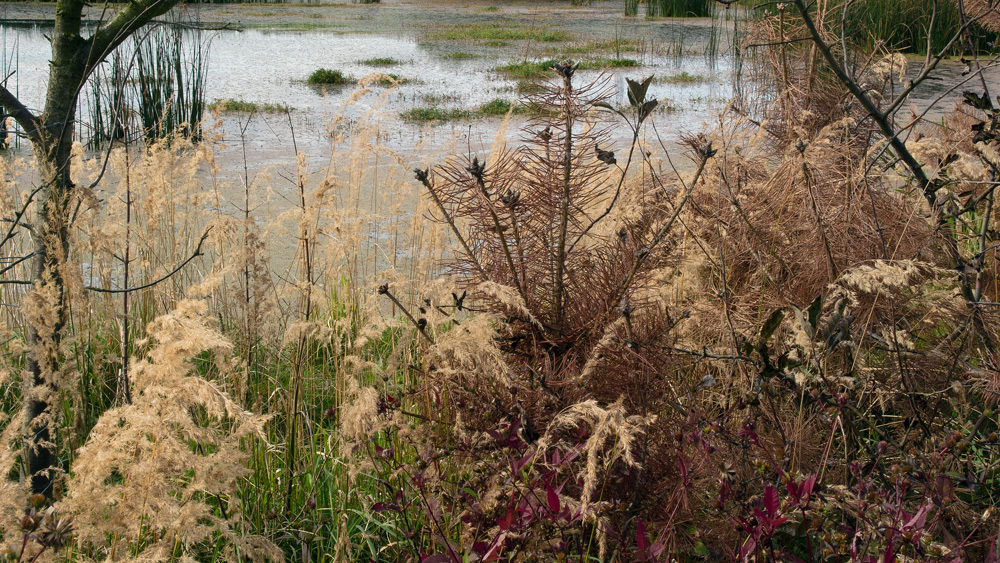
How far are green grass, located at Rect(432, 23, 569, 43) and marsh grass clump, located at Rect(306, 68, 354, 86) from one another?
16.0 feet

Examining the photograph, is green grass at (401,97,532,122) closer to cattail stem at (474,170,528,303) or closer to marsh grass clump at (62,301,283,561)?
cattail stem at (474,170,528,303)

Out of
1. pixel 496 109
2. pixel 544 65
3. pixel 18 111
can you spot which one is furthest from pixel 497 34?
pixel 18 111

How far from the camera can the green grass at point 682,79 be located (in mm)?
10562

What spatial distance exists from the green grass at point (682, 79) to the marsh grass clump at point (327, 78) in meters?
4.22

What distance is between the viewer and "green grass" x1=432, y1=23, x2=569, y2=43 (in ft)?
48.6

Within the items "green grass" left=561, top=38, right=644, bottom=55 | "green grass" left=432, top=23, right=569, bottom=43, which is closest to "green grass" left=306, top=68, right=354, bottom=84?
"green grass" left=561, top=38, right=644, bottom=55

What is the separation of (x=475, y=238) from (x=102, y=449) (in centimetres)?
98

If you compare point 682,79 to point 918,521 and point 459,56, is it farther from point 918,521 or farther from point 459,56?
point 918,521

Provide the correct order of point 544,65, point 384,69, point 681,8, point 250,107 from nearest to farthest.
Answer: point 250,107
point 544,65
point 384,69
point 681,8

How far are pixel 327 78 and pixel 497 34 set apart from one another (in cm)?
654

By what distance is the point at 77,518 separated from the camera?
1.05 m

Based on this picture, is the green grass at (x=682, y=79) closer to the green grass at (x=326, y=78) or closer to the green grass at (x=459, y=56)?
the green grass at (x=459, y=56)

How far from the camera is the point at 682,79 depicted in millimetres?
10727

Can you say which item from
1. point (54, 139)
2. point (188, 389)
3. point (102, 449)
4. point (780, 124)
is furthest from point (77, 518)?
point (780, 124)
